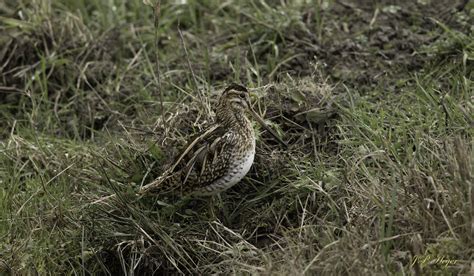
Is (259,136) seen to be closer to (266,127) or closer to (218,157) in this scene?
(266,127)

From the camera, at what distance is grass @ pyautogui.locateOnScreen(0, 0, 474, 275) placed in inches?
194

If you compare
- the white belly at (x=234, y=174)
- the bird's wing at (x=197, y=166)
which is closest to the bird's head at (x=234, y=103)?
the bird's wing at (x=197, y=166)

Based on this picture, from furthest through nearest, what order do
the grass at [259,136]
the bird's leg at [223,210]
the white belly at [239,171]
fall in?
the bird's leg at [223,210]
the white belly at [239,171]
the grass at [259,136]

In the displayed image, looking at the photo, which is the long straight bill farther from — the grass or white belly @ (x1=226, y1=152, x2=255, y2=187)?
white belly @ (x1=226, y1=152, x2=255, y2=187)

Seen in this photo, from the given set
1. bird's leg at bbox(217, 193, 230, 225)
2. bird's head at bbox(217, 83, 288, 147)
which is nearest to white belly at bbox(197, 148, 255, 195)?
bird's leg at bbox(217, 193, 230, 225)

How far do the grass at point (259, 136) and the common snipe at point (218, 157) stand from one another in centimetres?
21

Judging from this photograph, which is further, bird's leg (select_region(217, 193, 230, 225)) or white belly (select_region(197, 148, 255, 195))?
bird's leg (select_region(217, 193, 230, 225))

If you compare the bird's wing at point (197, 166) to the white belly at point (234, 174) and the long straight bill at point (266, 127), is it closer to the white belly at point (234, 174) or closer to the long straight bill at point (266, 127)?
the white belly at point (234, 174)

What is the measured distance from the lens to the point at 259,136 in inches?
241

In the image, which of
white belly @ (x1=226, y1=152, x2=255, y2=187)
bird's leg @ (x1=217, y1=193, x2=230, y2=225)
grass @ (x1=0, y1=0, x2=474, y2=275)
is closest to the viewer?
grass @ (x1=0, y1=0, x2=474, y2=275)

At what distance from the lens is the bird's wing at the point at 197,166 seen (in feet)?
18.6

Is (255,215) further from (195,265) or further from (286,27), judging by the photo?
(286,27)

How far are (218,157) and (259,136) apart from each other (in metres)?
0.51

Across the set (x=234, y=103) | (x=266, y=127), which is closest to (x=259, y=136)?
(x=266, y=127)
